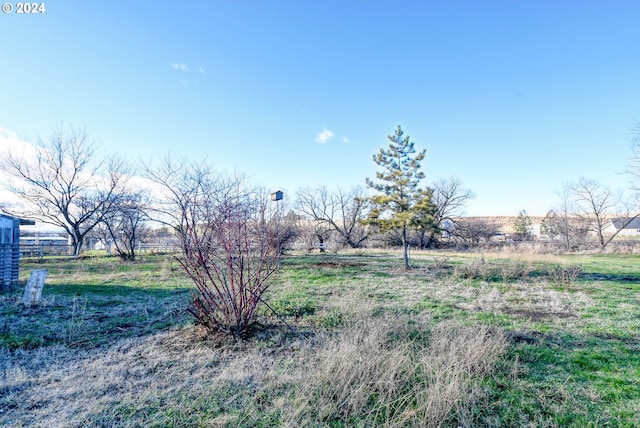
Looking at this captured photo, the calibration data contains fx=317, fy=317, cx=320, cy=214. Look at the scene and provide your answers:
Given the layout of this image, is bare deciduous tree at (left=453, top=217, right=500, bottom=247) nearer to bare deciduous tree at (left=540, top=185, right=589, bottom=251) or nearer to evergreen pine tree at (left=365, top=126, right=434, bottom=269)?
bare deciduous tree at (left=540, top=185, right=589, bottom=251)

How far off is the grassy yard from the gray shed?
3335mm

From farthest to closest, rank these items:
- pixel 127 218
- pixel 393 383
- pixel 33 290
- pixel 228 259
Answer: pixel 127 218 < pixel 33 290 < pixel 228 259 < pixel 393 383

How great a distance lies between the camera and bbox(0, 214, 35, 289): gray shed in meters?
8.86

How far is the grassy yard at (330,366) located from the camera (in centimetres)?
257

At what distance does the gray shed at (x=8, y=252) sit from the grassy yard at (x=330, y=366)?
3335 mm

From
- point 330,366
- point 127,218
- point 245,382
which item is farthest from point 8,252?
point 127,218

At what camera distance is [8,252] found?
29.5ft

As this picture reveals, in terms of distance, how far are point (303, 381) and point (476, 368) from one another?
1788 mm

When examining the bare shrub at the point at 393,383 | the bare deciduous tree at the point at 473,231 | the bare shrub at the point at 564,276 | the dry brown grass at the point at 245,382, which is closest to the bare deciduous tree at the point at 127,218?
the dry brown grass at the point at 245,382

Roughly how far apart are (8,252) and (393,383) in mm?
11323

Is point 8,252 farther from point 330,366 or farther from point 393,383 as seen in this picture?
point 393,383

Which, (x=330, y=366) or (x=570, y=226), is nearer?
(x=330, y=366)

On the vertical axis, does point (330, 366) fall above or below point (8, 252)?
below

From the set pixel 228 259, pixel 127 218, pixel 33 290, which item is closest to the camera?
pixel 228 259
